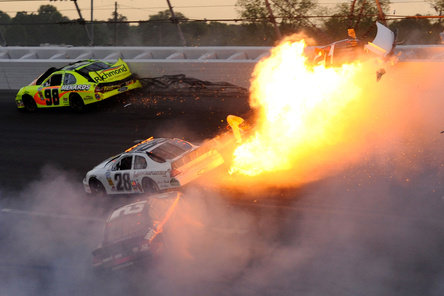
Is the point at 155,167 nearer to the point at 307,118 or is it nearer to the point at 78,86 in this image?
the point at 307,118

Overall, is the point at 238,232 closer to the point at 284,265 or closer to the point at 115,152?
the point at 284,265

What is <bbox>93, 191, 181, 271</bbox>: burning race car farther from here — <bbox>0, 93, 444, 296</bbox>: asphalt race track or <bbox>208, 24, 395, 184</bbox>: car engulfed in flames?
<bbox>208, 24, 395, 184</bbox>: car engulfed in flames

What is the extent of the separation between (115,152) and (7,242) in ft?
15.7

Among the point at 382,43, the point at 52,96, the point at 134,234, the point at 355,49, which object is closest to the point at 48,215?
the point at 134,234

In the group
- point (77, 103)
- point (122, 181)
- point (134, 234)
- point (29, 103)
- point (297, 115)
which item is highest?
point (297, 115)

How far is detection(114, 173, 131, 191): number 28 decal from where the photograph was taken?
1220 cm

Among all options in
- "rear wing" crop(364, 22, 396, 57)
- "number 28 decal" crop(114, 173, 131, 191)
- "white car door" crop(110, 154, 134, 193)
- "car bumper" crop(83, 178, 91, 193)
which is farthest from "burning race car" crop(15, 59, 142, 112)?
"rear wing" crop(364, 22, 396, 57)

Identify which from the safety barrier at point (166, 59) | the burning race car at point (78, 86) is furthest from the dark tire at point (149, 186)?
the safety barrier at point (166, 59)

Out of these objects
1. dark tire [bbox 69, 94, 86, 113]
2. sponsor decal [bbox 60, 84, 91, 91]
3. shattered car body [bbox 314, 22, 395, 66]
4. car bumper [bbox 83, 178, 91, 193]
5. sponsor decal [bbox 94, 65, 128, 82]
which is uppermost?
shattered car body [bbox 314, 22, 395, 66]

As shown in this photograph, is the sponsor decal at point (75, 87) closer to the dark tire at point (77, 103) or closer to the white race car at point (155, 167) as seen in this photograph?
the dark tire at point (77, 103)

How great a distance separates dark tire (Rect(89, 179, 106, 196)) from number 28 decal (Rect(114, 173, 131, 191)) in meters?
0.54

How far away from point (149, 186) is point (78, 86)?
9.00 meters

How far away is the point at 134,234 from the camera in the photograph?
896cm

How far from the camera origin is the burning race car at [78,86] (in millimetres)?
19453
